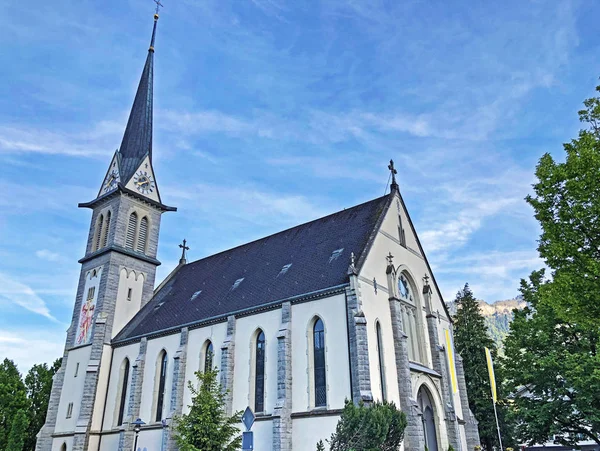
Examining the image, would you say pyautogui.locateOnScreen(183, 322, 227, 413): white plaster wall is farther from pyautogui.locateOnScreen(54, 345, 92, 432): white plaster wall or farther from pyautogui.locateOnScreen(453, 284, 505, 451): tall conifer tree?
pyautogui.locateOnScreen(453, 284, 505, 451): tall conifer tree

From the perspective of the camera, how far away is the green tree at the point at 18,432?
32.6 m

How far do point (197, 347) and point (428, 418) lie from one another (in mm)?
12561

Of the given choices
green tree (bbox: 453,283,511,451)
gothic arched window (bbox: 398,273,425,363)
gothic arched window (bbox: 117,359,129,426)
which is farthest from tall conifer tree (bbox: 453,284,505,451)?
gothic arched window (bbox: 117,359,129,426)

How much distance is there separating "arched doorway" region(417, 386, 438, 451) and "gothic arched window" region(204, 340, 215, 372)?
1074 cm

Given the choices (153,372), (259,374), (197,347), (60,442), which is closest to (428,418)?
(259,374)

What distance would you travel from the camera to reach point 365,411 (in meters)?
17.2

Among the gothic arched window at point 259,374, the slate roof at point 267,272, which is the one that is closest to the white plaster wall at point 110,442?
the slate roof at point 267,272

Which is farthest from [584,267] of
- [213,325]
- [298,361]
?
[213,325]

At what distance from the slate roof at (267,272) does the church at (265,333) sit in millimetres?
108

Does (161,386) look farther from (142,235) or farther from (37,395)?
(37,395)

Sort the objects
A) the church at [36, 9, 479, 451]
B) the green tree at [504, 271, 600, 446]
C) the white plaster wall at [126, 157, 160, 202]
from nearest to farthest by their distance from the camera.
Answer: the church at [36, 9, 479, 451], the green tree at [504, 271, 600, 446], the white plaster wall at [126, 157, 160, 202]

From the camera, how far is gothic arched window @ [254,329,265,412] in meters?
22.3

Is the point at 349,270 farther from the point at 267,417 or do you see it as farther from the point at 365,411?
the point at 267,417

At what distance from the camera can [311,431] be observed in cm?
1972
